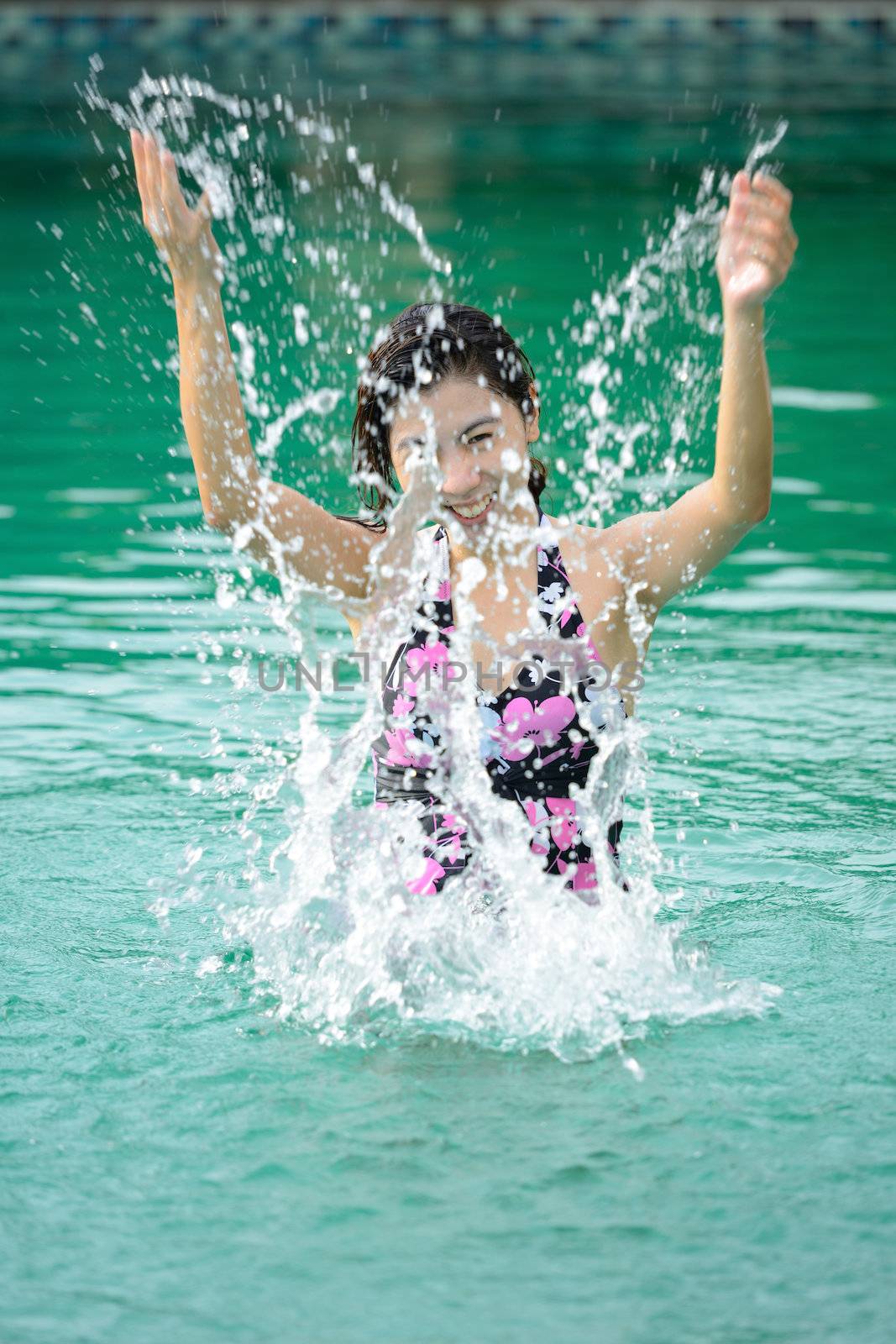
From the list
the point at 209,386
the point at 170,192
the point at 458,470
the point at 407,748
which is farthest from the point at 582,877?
the point at 170,192

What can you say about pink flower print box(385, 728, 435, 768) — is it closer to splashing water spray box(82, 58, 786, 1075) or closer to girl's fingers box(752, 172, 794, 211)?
splashing water spray box(82, 58, 786, 1075)

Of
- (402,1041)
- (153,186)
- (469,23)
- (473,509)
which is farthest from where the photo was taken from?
(469,23)

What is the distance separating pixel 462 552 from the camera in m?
2.95

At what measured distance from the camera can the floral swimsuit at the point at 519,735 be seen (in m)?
2.87

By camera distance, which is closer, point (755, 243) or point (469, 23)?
point (755, 243)

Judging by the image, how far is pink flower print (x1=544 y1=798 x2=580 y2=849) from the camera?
293 centimetres

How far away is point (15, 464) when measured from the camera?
6.98 m

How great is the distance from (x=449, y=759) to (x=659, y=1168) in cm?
80

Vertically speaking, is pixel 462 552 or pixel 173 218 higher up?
pixel 173 218

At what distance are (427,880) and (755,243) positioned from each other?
1.16 metres

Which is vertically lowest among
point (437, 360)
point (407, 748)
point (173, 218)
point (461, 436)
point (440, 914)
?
point (440, 914)

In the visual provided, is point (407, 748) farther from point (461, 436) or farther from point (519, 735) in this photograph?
point (461, 436)

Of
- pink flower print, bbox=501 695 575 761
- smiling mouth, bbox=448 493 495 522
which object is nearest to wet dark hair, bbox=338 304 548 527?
smiling mouth, bbox=448 493 495 522

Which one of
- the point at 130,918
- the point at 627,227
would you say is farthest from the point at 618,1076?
the point at 627,227
